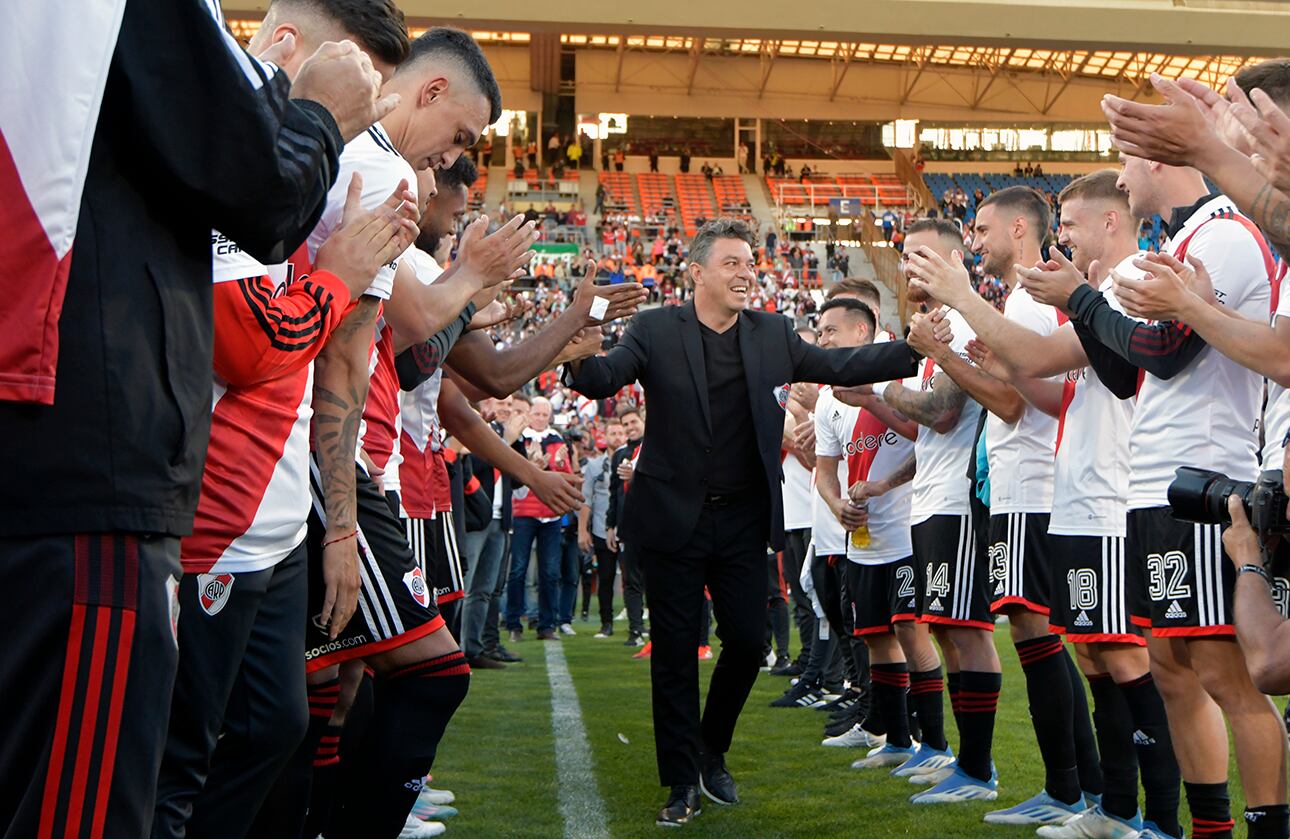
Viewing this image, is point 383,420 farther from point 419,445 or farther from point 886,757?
point 886,757

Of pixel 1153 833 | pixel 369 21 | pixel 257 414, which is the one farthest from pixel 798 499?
pixel 257 414

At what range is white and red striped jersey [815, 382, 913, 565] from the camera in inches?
259

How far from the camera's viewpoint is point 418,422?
193 inches

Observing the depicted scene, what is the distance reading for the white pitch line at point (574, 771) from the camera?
191 inches

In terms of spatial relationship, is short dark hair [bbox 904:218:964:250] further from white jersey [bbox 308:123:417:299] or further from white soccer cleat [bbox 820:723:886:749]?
white jersey [bbox 308:123:417:299]

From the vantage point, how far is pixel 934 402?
19.2 ft

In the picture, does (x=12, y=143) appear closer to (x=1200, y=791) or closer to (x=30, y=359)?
(x=30, y=359)

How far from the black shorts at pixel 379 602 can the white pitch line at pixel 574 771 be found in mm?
1480

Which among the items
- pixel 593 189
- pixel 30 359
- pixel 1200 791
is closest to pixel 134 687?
pixel 30 359

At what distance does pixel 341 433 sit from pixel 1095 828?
311cm

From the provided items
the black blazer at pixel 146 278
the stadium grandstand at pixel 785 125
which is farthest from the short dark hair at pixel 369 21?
the stadium grandstand at pixel 785 125

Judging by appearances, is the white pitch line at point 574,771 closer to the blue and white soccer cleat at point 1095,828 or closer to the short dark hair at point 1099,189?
the blue and white soccer cleat at point 1095,828

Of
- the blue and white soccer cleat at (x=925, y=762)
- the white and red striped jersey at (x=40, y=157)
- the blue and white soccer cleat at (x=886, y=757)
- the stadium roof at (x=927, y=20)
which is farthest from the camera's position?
the stadium roof at (x=927, y=20)

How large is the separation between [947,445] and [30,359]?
4890 mm
